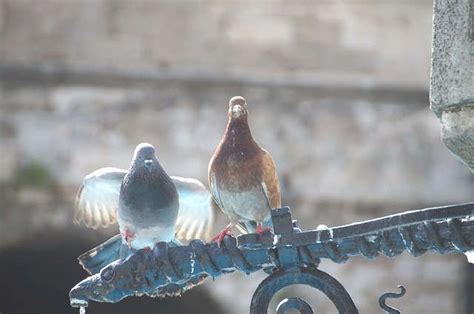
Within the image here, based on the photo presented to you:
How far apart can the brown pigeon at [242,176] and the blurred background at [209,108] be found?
4.87m

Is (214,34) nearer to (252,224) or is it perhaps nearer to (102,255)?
(252,224)

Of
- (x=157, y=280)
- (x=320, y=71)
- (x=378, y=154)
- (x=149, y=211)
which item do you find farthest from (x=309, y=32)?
(x=157, y=280)

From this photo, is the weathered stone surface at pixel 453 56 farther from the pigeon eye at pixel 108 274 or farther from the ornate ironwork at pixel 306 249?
the pigeon eye at pixel 108 274

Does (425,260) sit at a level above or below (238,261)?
below

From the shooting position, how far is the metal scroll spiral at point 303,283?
6.36 feet

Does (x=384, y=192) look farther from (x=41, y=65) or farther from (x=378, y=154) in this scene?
(x=41, y=65)

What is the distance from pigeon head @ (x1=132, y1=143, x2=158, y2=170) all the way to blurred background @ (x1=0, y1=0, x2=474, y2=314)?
4964 millimetres

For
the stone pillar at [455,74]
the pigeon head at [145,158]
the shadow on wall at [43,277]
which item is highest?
the stone pillar at [455,74]

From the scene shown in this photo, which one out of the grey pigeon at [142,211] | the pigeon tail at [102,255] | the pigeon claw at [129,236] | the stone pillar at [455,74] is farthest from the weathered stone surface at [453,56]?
the pigeon claw at [129,236]

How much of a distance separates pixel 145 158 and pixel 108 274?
914 mm

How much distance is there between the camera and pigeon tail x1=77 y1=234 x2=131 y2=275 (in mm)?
2791

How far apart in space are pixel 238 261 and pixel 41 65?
6.26 metres

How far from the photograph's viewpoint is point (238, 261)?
1999 millimetres

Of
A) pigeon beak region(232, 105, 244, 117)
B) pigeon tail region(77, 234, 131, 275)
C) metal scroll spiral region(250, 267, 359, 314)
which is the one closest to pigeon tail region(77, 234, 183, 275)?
pigeon tail region(77, 234, 131, 275)
